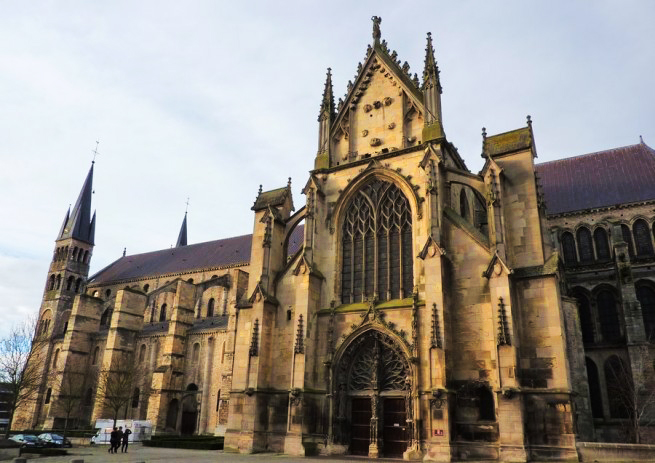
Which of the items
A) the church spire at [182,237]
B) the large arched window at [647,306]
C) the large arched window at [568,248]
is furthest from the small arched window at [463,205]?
the church spire at [182,237]

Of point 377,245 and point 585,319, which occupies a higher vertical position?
point 377,245

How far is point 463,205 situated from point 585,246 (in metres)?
13.1

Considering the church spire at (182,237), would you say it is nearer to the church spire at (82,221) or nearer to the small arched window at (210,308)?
the church spire at (82,221)

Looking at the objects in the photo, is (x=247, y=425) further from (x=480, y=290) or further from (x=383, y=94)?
(x=383, y=94)

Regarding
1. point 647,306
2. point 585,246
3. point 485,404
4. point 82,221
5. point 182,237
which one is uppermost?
point 182,237

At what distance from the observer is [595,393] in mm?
26312

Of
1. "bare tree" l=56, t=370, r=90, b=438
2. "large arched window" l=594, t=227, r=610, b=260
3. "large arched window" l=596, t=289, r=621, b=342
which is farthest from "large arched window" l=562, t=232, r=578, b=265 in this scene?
"bare tree" l=56, t=370, r=90, b=438

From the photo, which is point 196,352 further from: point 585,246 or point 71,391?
point 585,246

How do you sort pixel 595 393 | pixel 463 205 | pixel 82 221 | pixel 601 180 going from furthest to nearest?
1. pixel 82 221
2. pixel 601 180
3. pixel 595 393
4. pixel 463 205

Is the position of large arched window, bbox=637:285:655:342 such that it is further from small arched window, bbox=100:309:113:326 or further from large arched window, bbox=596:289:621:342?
small arched window, bbox=100:309:113:326

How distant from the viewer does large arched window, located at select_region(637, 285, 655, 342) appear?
26500mm

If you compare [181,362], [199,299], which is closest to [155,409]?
[181,362]

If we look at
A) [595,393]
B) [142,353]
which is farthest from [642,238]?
[142,353]

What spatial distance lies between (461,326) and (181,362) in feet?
88.1
